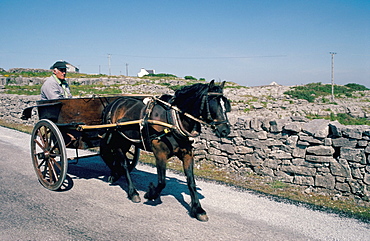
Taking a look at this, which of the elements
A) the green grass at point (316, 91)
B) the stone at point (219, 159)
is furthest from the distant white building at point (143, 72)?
the stone at point (219, 159)

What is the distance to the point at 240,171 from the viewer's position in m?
8.67

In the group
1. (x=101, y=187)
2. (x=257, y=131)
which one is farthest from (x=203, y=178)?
(x=101, y=187)

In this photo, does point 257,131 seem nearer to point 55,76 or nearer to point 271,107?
point 55,76

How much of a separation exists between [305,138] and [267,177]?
1.44 meters

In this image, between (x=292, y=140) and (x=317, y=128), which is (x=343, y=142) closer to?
(x=317, y=128)

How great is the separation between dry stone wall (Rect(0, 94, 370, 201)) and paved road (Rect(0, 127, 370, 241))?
5.16ft

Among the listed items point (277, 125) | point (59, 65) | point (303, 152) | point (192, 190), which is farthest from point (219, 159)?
point (59, 65)

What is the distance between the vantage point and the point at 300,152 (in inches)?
295

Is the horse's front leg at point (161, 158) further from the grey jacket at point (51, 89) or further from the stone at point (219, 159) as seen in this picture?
the stone at point (219, 159)

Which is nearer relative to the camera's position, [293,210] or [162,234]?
[162,234]

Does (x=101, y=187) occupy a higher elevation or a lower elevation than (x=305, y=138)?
lower

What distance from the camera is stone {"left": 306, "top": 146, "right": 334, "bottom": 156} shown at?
23.0 feet

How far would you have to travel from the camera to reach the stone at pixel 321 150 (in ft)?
23.0

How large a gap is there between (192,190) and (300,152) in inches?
137
